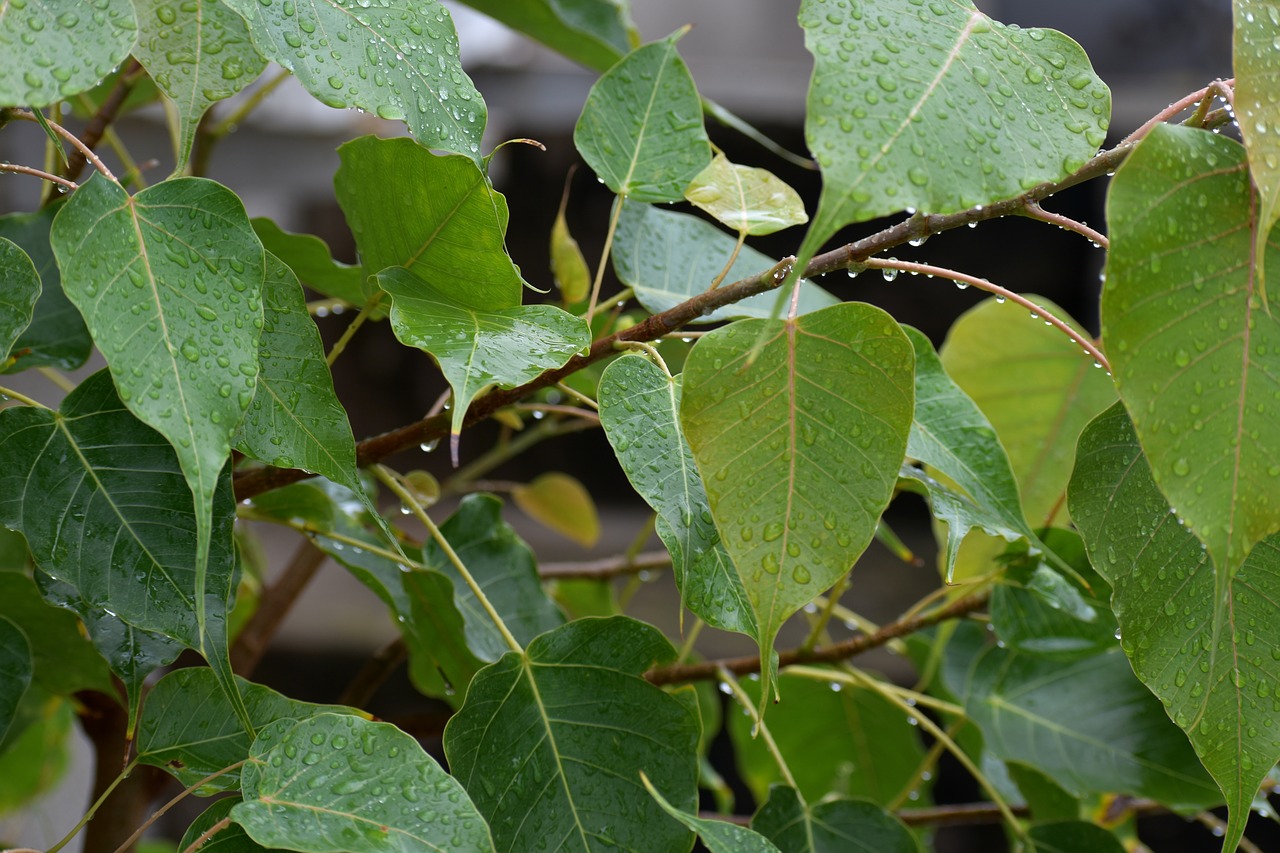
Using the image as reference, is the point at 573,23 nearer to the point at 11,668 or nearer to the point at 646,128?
the point at 646,128

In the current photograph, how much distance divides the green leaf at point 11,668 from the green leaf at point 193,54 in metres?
0.21

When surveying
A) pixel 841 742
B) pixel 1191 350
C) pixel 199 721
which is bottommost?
pixel 841 742

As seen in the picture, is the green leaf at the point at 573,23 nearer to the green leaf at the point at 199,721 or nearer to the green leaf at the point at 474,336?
the green leaf at the point at 474,336

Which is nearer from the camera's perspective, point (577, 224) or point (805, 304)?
point (805, 304)

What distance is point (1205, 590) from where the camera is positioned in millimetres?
306

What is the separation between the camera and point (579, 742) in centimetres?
39

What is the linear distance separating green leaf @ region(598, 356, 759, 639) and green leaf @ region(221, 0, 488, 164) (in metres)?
0.09

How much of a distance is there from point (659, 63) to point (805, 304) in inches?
5.6

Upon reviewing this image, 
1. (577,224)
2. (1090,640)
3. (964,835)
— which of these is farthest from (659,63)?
(964,835)

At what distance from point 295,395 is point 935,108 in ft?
0.68

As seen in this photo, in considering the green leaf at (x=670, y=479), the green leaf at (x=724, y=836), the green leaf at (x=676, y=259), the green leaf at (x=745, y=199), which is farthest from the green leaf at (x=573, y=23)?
the green leaf at (x=724, y=836)

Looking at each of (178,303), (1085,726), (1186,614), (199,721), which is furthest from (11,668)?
(1085,726)

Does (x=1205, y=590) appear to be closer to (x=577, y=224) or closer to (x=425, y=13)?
(x=425, y=13)

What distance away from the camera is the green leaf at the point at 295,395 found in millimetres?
319
